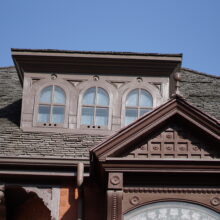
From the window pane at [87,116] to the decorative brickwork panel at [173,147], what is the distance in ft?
10.3

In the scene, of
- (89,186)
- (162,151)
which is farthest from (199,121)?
(89,186)

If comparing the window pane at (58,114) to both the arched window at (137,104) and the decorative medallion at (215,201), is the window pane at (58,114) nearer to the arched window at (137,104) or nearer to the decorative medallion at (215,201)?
the arched window at (137,104)

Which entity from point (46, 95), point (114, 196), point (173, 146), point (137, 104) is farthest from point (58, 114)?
point (114, 196)

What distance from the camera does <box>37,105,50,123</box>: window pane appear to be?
18859 millimetres

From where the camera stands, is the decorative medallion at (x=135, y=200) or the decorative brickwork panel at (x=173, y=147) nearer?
the decorative medallion at (x=135, y=200)

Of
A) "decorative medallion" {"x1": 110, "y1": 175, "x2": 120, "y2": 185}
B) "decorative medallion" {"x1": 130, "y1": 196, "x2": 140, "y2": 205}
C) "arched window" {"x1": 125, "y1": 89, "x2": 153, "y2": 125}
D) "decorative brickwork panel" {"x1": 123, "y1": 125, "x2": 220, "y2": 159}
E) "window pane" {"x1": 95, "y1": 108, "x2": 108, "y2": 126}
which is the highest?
"arched window" {"x1": 125, "y1": 89, "x2": 153, "y2": 125}

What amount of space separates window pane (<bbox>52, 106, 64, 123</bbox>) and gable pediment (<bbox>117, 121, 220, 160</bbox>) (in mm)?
3439

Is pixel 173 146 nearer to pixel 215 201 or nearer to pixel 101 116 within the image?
pixel 215 201

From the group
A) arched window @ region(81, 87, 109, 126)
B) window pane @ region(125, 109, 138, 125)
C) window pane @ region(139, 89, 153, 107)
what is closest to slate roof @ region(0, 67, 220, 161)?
arched window @ region(81, 87, 109, 126)

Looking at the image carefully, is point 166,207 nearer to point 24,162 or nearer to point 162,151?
point 162,151

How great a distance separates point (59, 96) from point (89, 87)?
0.69 meters

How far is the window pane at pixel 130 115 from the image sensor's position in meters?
18.8

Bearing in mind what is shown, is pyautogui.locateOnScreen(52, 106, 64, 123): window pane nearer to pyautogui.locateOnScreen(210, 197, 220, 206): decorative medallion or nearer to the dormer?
the dormer

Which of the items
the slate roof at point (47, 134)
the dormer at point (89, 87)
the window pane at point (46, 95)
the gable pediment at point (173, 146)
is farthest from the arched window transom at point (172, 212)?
the window pane at point (46, 95)
